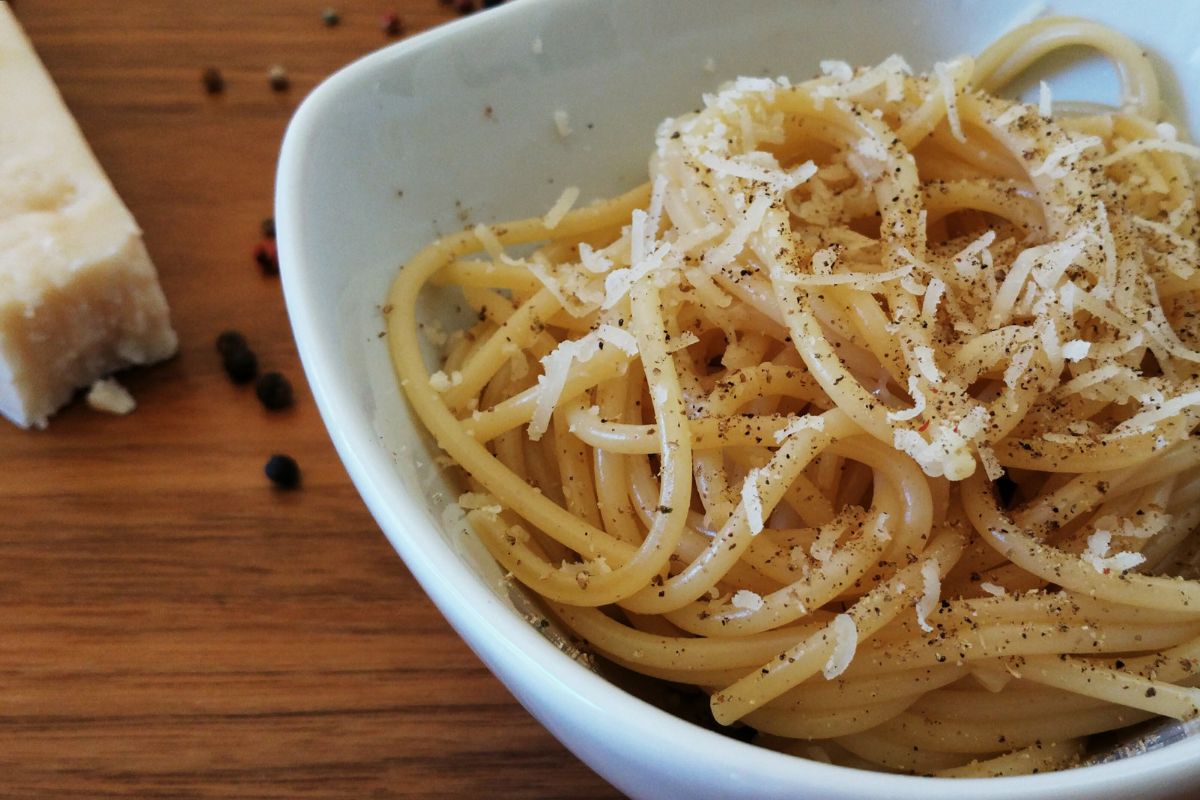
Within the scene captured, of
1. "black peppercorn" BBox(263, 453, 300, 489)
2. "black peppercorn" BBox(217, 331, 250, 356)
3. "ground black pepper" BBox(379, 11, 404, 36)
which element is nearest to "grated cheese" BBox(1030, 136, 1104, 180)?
"black peppercorn" BBox(263, 453, 300, 489)

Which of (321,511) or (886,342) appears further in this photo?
(321,511)

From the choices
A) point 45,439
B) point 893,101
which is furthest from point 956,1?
point 45,439

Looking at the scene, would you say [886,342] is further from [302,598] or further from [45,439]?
[45,439]

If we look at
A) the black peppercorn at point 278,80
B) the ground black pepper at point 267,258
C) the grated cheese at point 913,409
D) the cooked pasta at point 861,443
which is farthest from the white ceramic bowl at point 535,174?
the black peppercorn at point 278,80

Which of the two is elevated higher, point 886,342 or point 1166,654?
point 886,342

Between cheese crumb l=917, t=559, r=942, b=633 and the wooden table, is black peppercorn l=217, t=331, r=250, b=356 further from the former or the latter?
cheese crumb l=917, t=559, r=942, b=633

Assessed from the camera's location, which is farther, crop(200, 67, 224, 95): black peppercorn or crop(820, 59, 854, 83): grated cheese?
crop(200, 67, 224, 95): black peppercorn
